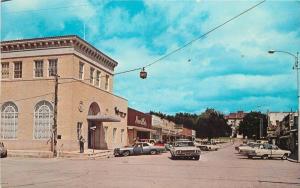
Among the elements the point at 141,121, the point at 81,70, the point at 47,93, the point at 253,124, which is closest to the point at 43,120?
the point at 47,93

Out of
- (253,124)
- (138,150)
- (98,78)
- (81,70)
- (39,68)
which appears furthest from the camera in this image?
(253,124)

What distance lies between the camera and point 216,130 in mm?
121875

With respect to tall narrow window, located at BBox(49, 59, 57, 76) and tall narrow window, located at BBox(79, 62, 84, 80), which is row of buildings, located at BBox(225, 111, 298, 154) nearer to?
tall narrow window, located at BBox(79, 62, 84, 80)

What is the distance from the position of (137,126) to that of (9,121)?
23374mm

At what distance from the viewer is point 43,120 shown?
40.3m

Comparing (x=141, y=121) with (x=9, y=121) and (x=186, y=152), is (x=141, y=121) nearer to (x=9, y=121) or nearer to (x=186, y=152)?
(x=9, y=121)

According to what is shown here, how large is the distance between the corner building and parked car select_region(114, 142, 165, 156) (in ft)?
11.6

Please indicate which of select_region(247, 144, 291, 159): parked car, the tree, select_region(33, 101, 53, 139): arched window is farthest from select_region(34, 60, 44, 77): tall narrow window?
the tree

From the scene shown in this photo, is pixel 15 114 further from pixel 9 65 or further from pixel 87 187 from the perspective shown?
pixel 87 187

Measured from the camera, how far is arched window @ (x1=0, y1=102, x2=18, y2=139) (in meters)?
41.3

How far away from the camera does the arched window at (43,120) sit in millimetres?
39969

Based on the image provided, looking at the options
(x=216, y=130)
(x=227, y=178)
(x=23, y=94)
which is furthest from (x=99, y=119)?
(x=216, y=130)

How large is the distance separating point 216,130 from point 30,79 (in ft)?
285

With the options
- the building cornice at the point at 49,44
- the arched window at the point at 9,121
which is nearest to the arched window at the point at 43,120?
the arched window at the point at 9,121
